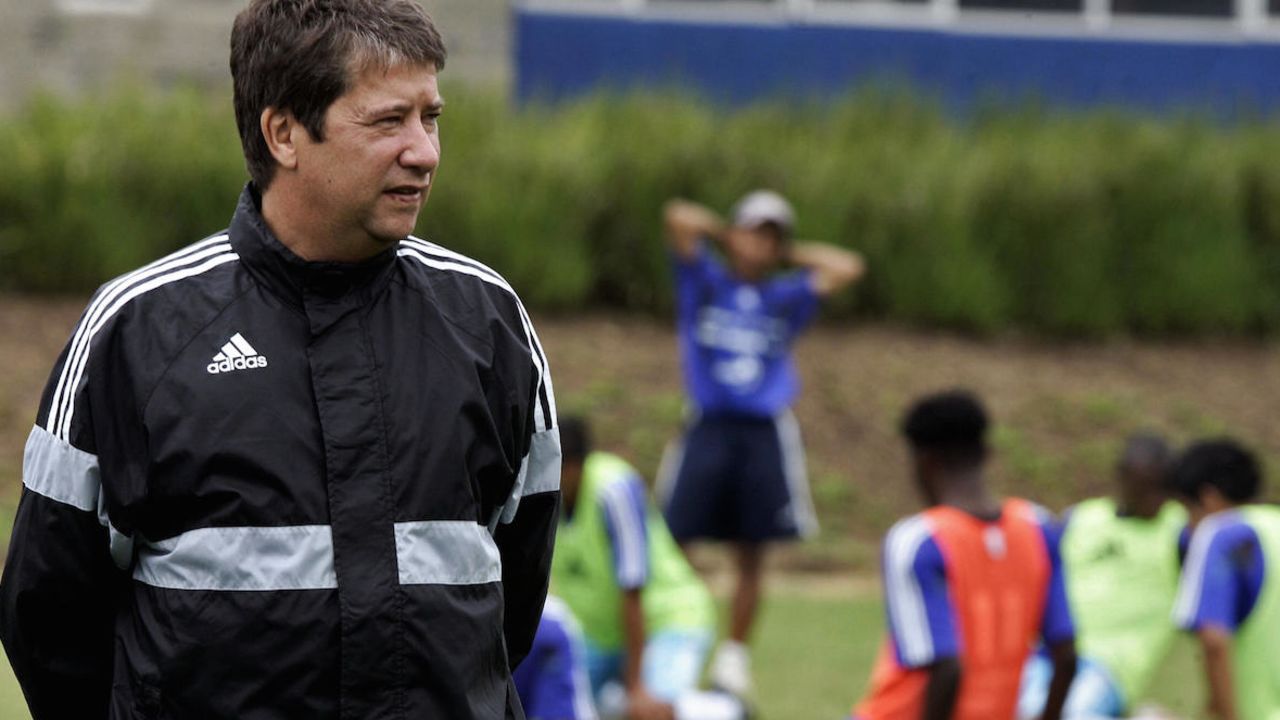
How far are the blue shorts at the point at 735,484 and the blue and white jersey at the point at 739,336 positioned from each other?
0.36 ft

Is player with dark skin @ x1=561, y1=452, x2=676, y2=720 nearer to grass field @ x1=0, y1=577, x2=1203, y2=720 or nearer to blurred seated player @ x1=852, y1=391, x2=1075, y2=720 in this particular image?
grass field @ x1=0, y1=577, x2=1203, y2=720

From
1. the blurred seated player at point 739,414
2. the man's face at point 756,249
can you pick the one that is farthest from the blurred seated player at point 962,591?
the man's face at point 756,249

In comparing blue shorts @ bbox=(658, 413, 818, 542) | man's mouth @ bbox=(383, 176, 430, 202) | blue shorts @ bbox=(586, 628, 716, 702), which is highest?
man's mouth @ bbox=(383, 176, 430, 202)

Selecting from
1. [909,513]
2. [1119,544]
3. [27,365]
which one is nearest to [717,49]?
[909,513]

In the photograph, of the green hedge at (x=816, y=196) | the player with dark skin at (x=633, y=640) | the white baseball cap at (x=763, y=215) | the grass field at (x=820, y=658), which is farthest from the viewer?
the green hedge at (x=816, y=196)

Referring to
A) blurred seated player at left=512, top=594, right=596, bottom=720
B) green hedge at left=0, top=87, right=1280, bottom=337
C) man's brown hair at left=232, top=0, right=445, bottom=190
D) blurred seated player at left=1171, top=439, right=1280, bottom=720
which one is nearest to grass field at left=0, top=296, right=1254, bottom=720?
green hedge at left=0, top=87, right=1280, bottom=337

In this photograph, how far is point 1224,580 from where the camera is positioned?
643 centimetres

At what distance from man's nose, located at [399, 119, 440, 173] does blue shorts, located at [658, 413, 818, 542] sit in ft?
25.1

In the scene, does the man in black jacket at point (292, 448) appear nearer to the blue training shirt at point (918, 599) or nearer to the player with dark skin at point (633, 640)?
the blue training shirt at point (918, 599)

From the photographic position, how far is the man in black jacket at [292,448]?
2734 millimetres

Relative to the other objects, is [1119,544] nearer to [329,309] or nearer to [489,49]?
[329,309]

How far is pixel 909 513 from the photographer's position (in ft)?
46.9

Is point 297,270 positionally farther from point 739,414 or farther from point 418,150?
point 739,414

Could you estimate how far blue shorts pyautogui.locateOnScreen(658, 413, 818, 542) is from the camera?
10461 mm
